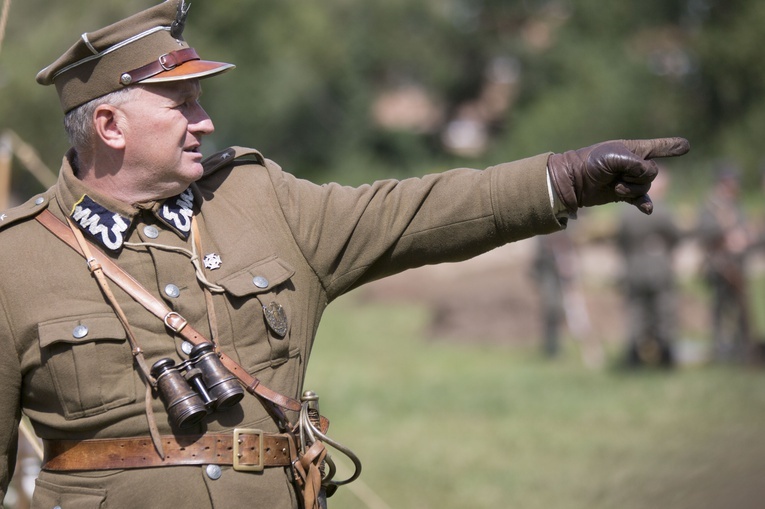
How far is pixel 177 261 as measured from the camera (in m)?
2.92

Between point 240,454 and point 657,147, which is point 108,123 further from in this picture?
point 657,147

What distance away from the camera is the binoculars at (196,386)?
8.88 feet

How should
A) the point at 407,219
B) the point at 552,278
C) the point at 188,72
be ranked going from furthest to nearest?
the point at 552,278
the point at 407,219
the point at 188,72

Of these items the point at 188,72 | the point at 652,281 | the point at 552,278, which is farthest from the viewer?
the point at 552,278

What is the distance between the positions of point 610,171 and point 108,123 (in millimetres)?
1310

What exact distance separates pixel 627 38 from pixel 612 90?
249cm

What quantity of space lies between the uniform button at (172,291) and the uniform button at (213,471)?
0.45m

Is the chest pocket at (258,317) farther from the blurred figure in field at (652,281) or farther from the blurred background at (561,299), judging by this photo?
the blurred figure in field at (652,281)

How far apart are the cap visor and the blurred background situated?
0.66 metres

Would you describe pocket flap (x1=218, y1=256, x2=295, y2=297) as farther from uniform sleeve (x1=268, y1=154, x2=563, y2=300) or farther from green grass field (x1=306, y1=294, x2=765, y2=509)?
green grass field (x1=306, y1=294, x2=765, y2=509)

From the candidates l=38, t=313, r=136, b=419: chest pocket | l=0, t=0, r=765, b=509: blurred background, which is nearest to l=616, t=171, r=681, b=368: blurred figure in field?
l=0, t=0, r=765, b=509: blurred background

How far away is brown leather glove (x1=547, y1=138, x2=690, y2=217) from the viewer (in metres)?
2.72

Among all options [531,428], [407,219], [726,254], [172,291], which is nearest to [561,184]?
[407,219]

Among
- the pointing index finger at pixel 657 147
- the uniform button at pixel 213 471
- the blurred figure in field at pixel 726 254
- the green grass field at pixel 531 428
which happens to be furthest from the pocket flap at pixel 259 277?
the blurred figure in field at pixel 726 254
